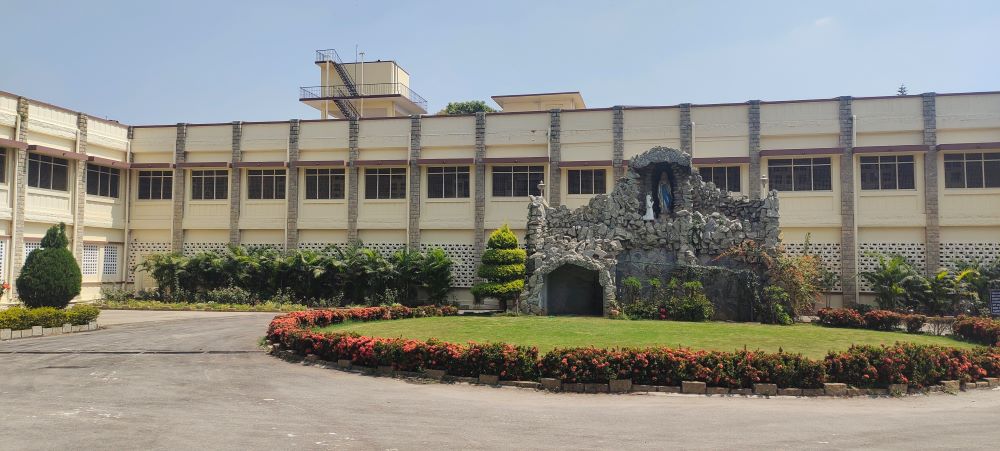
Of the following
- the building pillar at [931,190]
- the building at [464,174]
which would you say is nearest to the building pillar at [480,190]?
the building at [464,174]

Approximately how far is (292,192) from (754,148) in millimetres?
23532

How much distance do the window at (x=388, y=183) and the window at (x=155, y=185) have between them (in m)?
11.6

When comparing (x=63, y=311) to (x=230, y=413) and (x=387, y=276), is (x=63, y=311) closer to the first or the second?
(x=387, y=276)

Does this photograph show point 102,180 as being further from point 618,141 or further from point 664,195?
point 664,195

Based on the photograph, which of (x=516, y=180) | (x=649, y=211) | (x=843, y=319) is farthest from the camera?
(x=516, y=180)

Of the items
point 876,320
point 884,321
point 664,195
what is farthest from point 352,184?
point 884,321

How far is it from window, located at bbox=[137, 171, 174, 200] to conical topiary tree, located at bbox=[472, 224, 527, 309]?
2007 centimetres

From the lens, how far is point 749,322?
2480 cm

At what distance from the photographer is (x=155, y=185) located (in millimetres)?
37375

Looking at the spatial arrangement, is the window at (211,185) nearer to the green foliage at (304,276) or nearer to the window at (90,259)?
the green foliage at (304,276)

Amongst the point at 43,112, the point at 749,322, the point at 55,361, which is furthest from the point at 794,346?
the point at 43,112

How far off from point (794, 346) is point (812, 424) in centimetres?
752

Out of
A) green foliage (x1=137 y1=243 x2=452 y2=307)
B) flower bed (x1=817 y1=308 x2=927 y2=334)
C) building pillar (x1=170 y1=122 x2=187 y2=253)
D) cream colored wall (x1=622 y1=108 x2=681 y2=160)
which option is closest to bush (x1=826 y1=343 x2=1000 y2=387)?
flower bed (x1=817 y1=308 x2=927 y2=334)

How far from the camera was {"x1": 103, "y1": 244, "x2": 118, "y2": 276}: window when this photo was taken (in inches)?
1414
